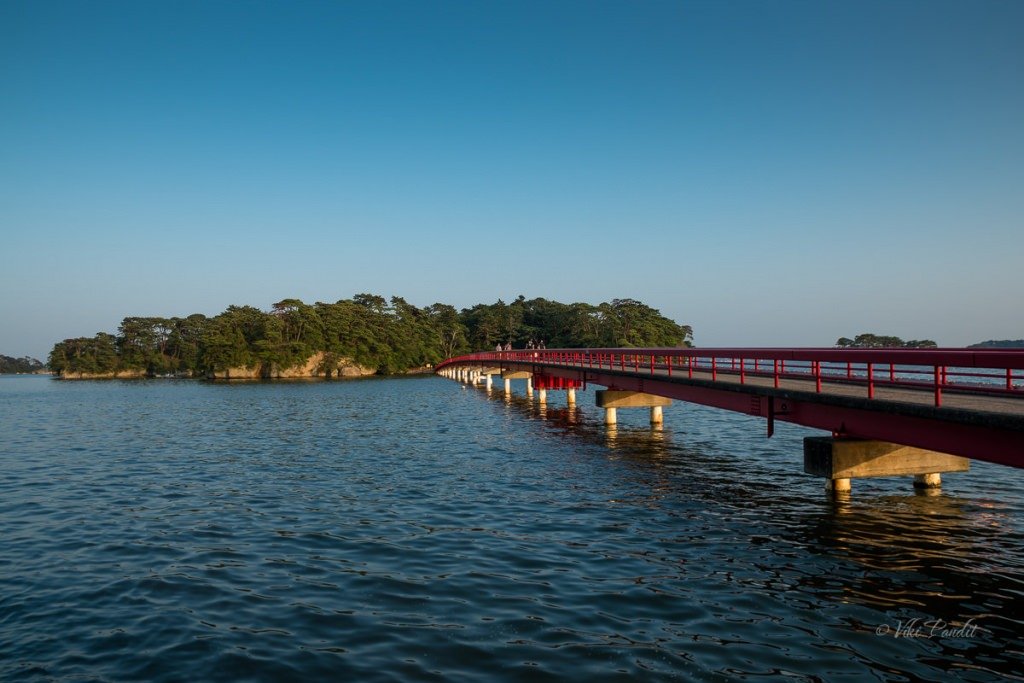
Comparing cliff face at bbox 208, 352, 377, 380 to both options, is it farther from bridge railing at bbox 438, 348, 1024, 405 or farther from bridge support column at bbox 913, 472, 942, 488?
bridge support column at bbox 913, 472, 942, 488

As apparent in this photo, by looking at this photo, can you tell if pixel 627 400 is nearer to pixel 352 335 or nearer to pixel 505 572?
pixel 505 572

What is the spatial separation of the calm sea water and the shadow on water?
0.06m

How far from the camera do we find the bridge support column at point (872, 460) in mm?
18094

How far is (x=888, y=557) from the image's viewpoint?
13602 millimetres

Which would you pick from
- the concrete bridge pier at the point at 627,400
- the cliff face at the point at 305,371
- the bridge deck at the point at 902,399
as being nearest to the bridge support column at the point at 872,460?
the bridge deck at the point at 902,399

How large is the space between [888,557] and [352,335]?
134m

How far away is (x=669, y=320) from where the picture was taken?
187 metres

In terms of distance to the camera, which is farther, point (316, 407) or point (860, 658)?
point (316, 407)

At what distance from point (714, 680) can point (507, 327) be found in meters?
162

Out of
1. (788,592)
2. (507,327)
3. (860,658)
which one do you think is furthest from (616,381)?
(507,327)

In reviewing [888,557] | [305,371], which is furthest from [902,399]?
[305,371]

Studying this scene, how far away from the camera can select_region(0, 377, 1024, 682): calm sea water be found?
9406 mm

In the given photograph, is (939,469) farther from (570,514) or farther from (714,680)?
(714,680)

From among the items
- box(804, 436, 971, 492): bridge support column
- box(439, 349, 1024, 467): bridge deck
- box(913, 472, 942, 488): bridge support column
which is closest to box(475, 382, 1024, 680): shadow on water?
box(913, 472, 942, 488): bridge support column
